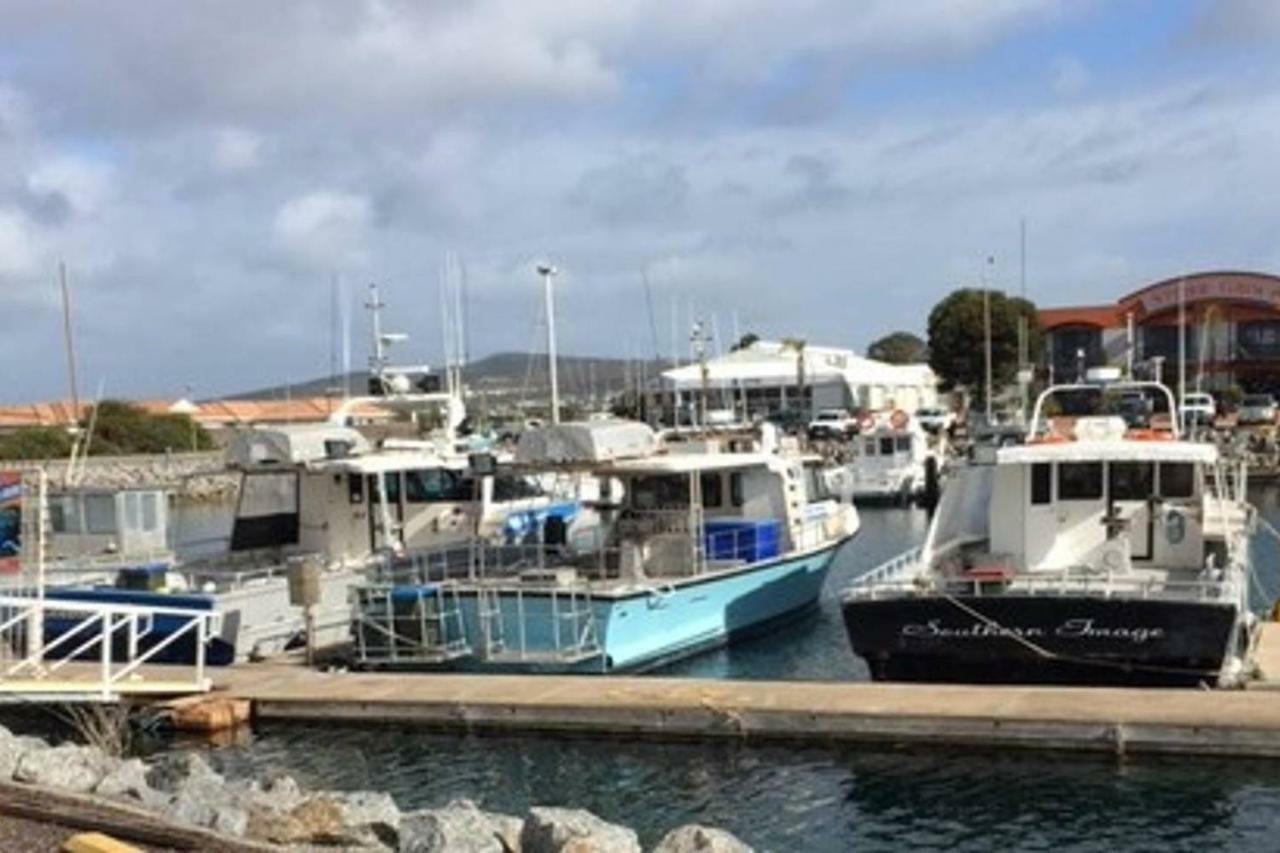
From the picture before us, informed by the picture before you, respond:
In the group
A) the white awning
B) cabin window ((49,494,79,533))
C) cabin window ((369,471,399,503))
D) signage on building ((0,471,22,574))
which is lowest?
signage on building ((0,471,22,574))

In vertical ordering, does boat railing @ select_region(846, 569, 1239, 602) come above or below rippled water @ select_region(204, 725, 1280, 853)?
above

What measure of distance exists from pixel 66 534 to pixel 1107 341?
213 ft

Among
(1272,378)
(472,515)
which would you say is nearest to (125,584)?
(472,515)

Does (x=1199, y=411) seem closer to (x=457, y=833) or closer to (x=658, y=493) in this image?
(x=658, y=493)

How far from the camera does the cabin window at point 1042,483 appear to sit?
20.3 metres

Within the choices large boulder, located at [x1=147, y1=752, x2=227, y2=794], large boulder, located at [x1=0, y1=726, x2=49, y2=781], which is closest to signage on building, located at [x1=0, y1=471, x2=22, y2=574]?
large boulder, located at [x1=0, y1=726, x2=49, y2=781]

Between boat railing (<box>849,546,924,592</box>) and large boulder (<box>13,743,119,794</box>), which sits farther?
boat railing (<box>849,546,924,592</box>)

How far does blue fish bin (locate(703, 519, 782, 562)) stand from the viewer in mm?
24203

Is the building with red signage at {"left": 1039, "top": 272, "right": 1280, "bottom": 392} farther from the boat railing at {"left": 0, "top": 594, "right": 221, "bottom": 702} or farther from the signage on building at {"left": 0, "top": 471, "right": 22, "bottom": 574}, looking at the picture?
the boat railing at {"left": 0, "top": 594, "right": 221, "bottom": 702}

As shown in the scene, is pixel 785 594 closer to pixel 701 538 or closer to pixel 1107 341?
pixel 701 538

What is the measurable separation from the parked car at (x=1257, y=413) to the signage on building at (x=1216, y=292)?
40.6 feet

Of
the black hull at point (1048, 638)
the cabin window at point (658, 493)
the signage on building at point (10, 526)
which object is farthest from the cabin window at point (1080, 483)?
the signage on building at point (10, 526)

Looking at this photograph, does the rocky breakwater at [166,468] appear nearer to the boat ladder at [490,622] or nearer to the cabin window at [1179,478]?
the boat ladder at [490,622]

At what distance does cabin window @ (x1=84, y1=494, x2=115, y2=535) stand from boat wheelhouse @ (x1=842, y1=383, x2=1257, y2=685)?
42.4ft
